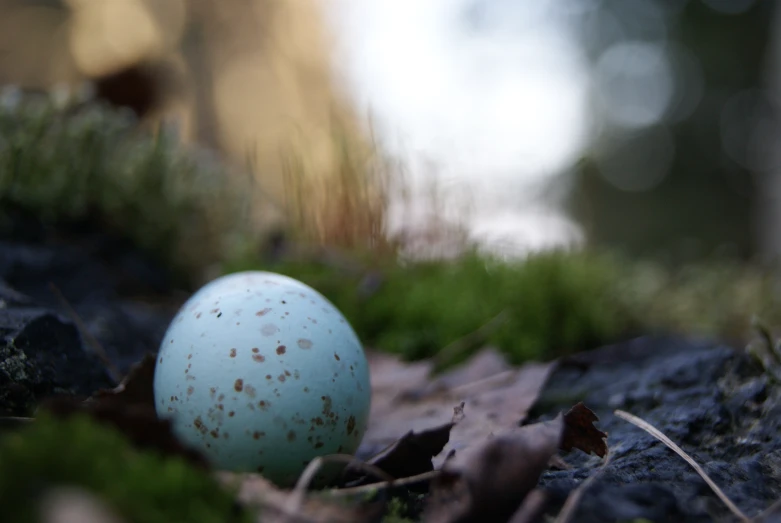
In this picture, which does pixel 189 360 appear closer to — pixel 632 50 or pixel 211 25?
pixel 211 25

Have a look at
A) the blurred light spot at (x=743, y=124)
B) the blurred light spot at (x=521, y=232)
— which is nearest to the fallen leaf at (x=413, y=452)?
the blurred light spot at (x=521, y=232)

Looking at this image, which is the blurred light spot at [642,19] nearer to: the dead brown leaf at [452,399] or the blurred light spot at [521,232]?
the blurred light spot at [521,232]

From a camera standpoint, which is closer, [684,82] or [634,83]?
[684,82]

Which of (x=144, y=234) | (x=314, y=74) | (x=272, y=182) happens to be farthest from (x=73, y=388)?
(x=314, y=74)

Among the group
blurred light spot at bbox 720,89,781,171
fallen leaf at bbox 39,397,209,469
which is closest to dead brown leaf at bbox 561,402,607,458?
fallen leaf at bbox 39,397,209,469

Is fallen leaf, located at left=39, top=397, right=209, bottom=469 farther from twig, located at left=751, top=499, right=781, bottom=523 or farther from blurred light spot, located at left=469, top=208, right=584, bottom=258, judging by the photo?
blurred light spot, located at left=469, top=208, right=584, bottom=258

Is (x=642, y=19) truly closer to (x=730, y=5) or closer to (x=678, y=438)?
(x=730, y=5)

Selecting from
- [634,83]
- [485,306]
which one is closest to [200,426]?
[485,306]
